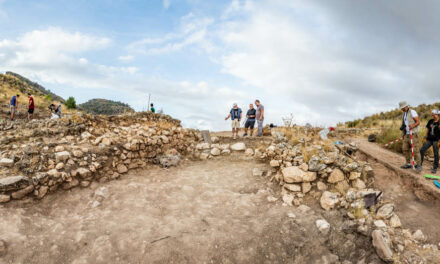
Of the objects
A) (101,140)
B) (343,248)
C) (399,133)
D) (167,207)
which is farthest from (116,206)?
(399,133)

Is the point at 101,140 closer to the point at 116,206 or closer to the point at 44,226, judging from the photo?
the point at 116,206

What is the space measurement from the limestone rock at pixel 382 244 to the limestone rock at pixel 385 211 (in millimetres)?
566

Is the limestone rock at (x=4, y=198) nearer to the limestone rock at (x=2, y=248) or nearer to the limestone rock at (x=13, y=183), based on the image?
the limestone rock at (x=13, y=183)

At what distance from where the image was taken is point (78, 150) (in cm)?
688

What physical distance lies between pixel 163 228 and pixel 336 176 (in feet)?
14.3

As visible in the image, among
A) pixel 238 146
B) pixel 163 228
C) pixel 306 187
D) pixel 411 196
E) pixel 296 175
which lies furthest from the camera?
pixel 238 146

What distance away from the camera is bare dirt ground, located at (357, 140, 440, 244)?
4.87m

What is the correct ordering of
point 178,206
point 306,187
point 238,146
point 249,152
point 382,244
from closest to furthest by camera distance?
1. point 382,244
2. point 178,206
3. point 306,187
4. point 249,152
5. point 238,146

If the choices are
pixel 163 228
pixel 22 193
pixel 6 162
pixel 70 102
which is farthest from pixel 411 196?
pixel 70 102

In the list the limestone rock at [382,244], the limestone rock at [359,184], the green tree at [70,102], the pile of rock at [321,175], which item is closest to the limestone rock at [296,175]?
the pile of rock at [321,175]

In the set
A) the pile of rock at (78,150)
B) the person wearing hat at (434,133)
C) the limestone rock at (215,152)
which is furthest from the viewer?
the limestone rock at (215,152)

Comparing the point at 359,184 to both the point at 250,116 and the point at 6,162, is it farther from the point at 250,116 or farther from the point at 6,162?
the point at 6,162

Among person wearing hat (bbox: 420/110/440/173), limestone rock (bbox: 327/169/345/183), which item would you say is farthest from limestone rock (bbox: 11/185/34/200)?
person wearing hat (bbox: 420/110/440/173)

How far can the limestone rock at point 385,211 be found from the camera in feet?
16.1
